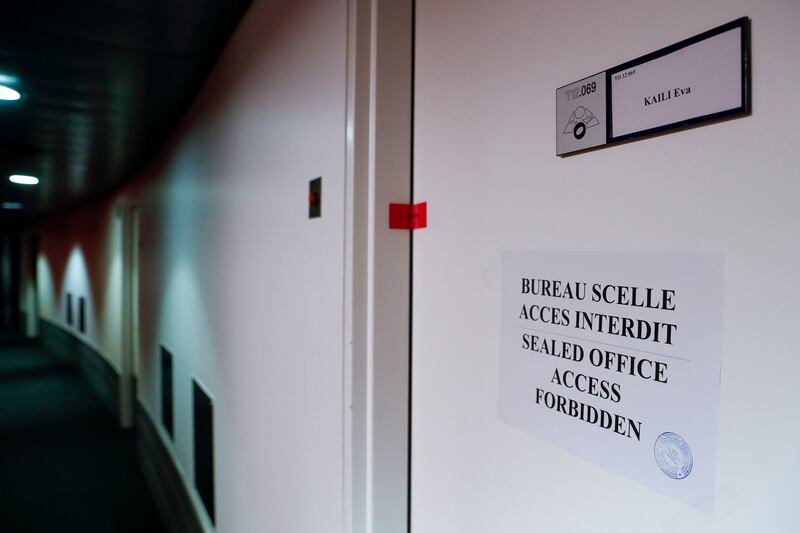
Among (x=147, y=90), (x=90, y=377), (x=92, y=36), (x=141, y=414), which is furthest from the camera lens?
(x=90, y=377)

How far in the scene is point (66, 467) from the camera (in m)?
4.05

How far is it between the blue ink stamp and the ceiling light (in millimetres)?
2983

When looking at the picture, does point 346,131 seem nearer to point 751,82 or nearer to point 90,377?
point 751,82

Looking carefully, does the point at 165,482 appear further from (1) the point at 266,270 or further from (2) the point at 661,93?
(2) the point at 661,93

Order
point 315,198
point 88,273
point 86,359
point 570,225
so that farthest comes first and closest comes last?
point 86,359 → point 88,273 → point 315,198 → point 570,225

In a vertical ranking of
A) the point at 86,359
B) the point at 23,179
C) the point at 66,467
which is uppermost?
the point at 23,179

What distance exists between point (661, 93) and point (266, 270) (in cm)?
125

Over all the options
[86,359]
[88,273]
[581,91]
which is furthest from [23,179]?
[581,91]

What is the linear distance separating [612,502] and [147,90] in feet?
8.74

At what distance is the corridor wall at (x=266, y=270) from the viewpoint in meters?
1.10

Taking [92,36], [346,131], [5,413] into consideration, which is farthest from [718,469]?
[5,413]

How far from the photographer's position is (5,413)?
5.36m

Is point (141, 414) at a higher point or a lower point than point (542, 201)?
lower

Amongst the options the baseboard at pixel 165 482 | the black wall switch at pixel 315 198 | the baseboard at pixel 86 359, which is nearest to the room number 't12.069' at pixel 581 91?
the black wall switch at pixel 315 198
